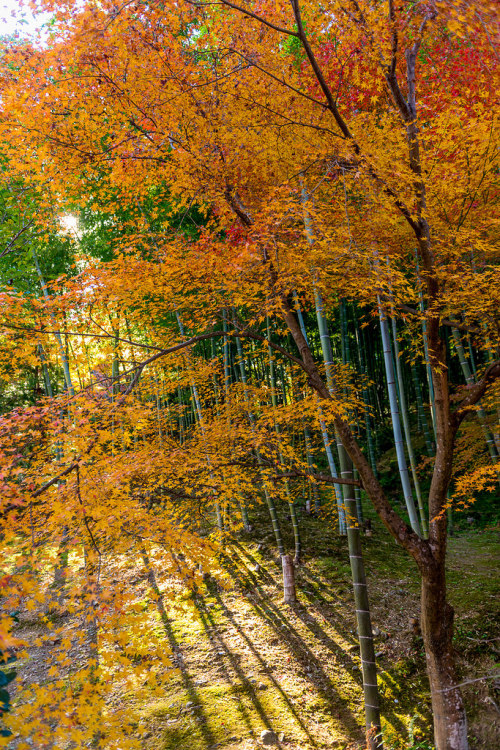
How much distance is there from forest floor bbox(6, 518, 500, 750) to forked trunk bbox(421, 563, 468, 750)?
0.47 m

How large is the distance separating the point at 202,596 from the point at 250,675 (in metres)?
2.11

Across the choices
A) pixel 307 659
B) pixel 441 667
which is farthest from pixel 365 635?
pixel 307 659

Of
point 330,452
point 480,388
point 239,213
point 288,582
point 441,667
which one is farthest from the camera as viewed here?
point 330,452

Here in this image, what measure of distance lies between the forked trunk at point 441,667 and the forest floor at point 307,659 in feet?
1.55

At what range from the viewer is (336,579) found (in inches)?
280

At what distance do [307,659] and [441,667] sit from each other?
2.27m

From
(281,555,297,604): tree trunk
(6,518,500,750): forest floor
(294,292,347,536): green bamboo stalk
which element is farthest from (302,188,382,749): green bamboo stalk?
(281,555,297,604): tree trunk

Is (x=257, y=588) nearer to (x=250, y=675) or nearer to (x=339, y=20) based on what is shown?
(x=250, y=675)

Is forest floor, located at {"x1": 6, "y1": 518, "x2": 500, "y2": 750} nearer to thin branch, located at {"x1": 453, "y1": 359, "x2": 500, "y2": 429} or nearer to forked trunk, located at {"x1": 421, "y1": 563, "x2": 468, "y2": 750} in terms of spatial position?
forked trunk, located at {"x1": 421, "y1": 563, "x2": 468, "y2": 750}

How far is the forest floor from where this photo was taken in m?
4.48

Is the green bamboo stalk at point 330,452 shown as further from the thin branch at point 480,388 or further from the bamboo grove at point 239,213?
the thin branch at point 480,388

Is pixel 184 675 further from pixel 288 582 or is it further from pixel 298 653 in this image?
pixel 288 582

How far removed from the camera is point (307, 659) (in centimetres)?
557

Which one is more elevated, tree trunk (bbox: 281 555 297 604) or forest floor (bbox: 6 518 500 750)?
tree trunk (bbox: 281 555 297 604)
